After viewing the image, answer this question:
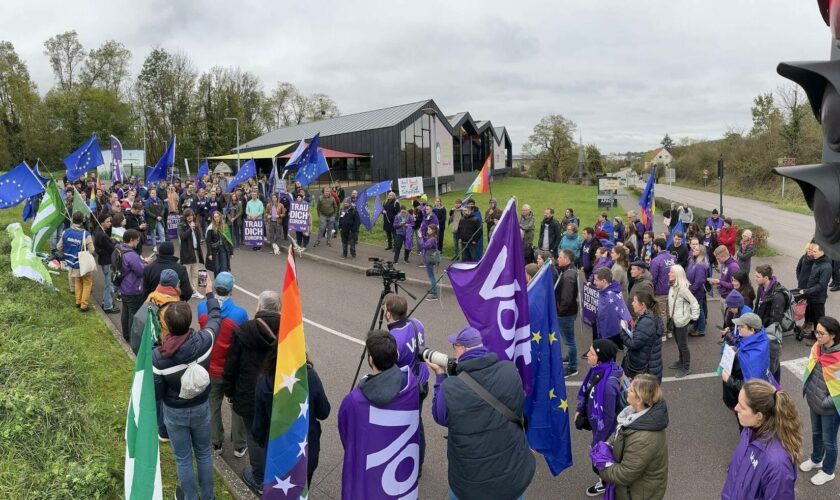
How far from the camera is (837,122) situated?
1.88 metres

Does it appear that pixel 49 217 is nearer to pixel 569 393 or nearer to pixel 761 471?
pixel 569 393

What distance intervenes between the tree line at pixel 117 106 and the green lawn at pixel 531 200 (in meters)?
33.9

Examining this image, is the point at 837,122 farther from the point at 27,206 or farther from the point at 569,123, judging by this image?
the point at 569,123

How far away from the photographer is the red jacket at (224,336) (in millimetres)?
5234

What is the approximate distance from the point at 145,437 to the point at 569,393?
533 cm

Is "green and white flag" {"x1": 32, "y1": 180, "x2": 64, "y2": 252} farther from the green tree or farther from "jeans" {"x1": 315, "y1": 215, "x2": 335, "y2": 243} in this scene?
the green tree

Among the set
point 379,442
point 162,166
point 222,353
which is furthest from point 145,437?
point 162,166

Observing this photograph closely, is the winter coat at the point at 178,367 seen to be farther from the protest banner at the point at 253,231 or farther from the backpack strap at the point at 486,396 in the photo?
the protest banner at the point at 253,231

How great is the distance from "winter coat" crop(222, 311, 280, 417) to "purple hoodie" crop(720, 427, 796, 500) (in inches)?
139

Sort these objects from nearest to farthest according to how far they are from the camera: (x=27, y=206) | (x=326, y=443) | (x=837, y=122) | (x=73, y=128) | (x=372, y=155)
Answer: (x=837, y=122) < (x=326, y=443) < (x=27, y=206) < (x=372, y=155) < (x=73, y=128)

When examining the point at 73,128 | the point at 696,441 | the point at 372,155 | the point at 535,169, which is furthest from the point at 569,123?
the point at 696,441

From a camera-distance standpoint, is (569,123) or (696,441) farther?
(569,123)

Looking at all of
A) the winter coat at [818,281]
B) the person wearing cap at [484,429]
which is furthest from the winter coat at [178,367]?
the winter coat at [818,281]

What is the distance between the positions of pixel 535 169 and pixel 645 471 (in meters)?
68.2
